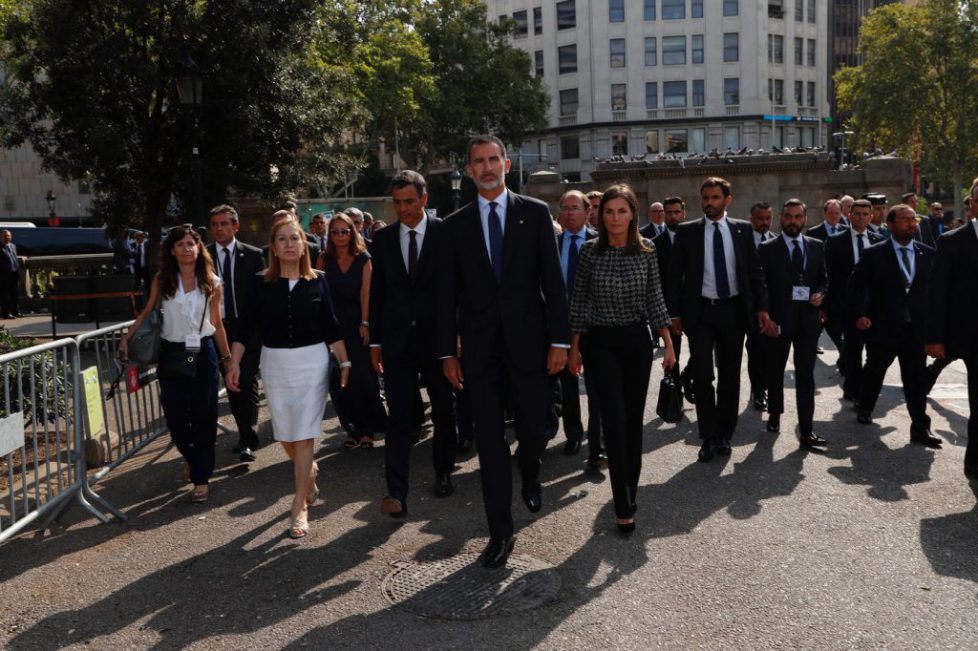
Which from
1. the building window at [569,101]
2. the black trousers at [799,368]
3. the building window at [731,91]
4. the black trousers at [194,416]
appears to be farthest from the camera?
the building window at [569,101]

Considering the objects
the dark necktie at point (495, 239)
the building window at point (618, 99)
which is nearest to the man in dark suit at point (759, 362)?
the dark necktie at point (495, 239)

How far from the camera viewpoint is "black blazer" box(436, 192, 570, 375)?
4.73 metres

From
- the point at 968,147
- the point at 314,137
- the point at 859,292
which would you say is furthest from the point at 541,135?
the point at 859,292

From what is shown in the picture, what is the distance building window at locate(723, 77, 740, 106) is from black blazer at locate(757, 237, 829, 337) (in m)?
67.3

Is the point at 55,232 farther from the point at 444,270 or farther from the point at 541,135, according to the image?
the point at 541,135

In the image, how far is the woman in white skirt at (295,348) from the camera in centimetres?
550

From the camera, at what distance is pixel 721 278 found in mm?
6828

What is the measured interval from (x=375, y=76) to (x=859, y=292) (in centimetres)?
3651

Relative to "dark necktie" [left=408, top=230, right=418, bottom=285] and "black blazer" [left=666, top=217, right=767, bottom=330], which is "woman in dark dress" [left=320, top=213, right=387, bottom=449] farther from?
"black blazer" [left=666, top=217, right=767, bottom=330]

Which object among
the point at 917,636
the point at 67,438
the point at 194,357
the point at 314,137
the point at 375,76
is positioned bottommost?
the point at 917,636

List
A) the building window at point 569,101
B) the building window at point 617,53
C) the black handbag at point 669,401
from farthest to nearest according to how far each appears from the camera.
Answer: the building window at point 569,101, the building window at point 617,53, the black handbag at point 669,401

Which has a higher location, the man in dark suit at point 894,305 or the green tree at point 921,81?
the green tree at point 921,81

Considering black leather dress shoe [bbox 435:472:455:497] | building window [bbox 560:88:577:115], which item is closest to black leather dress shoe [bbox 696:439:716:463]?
black leather dress shoe [bbox 435:472:455:497]

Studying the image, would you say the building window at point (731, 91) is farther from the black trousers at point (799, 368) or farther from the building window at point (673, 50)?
the black trousers at point (799, 368)
